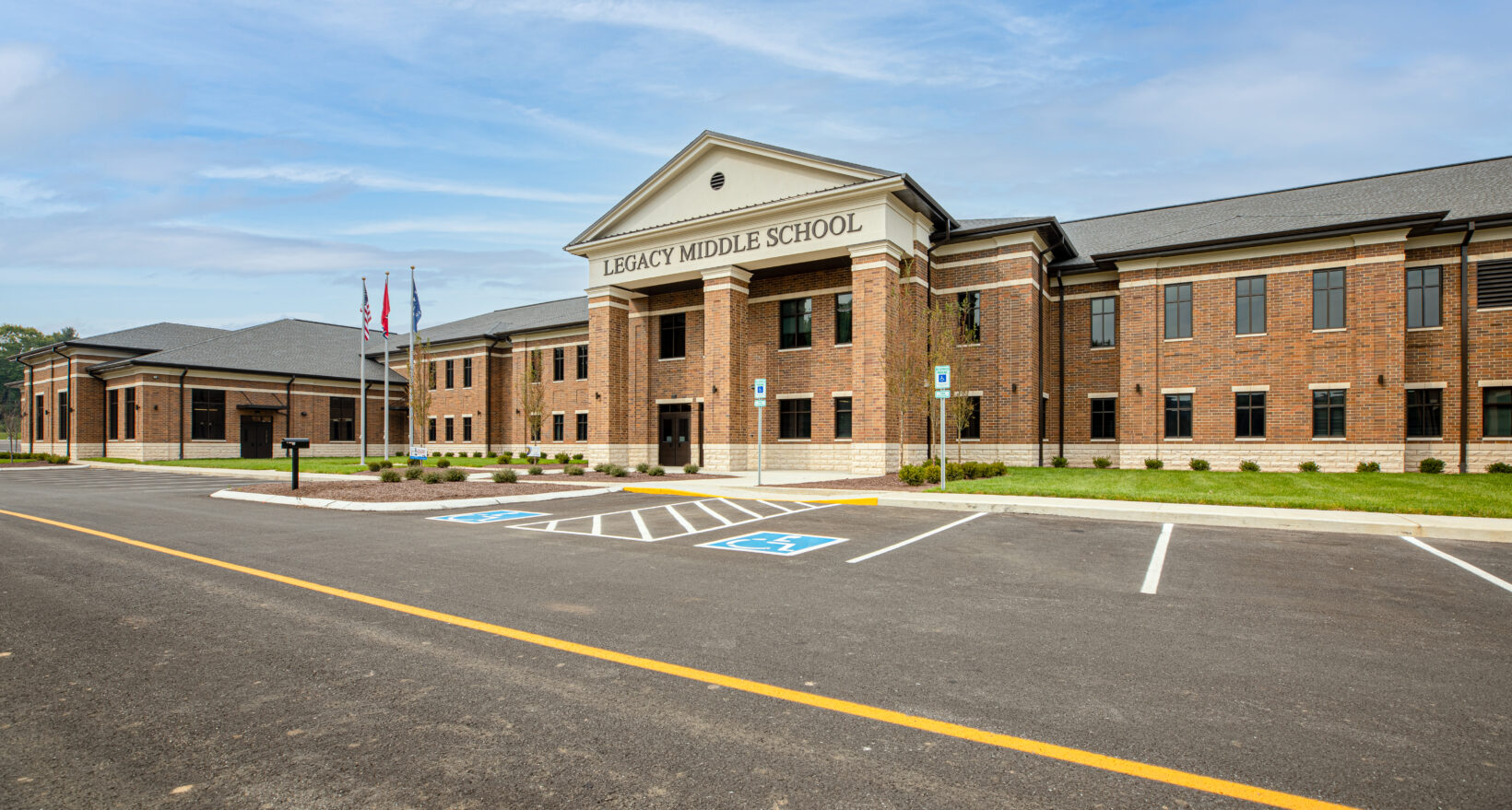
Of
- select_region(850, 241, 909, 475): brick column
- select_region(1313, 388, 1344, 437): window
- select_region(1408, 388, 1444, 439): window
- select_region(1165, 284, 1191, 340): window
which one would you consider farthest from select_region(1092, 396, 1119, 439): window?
select_region(850, 241, 909, 475): brick column

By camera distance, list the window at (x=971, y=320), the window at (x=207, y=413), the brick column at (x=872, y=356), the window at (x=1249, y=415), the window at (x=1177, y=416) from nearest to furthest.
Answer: the brick column at (x=872, y=356), the window at (x=1249, y=415), the window at (x=1177, y=416), the window at (x=971, y=320), the window at (x=207, y=413)

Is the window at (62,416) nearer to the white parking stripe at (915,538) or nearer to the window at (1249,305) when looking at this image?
the white parking stripe at (915,538)

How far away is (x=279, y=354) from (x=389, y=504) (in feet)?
140

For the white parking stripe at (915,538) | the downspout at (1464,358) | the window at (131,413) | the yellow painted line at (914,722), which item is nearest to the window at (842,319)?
the white parking stripe at (915,538)

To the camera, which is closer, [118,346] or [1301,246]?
[1301,246]

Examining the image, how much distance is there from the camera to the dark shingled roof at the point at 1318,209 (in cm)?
2353

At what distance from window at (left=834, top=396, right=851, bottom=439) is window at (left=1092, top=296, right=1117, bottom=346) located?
9898 mm

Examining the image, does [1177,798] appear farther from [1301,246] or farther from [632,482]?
[1301,246]

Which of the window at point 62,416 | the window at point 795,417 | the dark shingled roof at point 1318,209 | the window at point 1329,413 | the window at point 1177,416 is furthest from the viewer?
the window at point 62,416

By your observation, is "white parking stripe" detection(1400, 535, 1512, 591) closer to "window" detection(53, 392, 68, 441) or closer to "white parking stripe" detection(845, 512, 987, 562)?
"white parking stripe" detection(845, 512, 987, 562)

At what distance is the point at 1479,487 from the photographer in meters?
17.2

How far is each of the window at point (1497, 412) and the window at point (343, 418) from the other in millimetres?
57858

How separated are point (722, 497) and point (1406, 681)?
13.7 m

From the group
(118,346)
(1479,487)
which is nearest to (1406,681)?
(1479,487)
